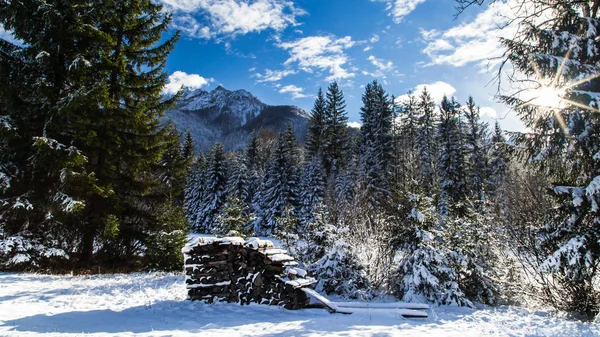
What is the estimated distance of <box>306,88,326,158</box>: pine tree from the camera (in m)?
41.1

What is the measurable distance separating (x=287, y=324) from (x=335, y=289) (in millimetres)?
3768

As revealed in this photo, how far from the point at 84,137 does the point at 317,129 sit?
109 ft

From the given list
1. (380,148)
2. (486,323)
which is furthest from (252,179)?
(486,323)

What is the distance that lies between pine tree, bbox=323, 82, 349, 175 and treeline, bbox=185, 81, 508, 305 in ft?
0.45

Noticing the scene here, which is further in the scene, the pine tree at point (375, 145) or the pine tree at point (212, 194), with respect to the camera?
the pine tree at point (212, 194)

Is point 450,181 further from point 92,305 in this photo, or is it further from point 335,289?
point 92,305

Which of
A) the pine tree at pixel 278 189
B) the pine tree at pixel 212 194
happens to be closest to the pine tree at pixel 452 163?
the pine tree at pixel 278 189

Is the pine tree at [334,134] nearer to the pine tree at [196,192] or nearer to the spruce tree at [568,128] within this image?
the pine tree at [196,192]

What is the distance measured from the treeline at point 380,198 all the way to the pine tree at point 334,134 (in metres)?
0.14

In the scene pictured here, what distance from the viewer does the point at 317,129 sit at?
4234 centimetres

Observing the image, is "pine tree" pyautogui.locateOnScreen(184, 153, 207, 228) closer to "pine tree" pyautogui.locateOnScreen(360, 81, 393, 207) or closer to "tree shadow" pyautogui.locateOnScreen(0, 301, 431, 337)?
"pine tree" pyautogui.locateOnScreen(360, 81, 393, 207)

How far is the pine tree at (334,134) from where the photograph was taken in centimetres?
3903

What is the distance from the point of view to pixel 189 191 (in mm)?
44875

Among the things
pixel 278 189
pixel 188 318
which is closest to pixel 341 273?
pixel 188 318
